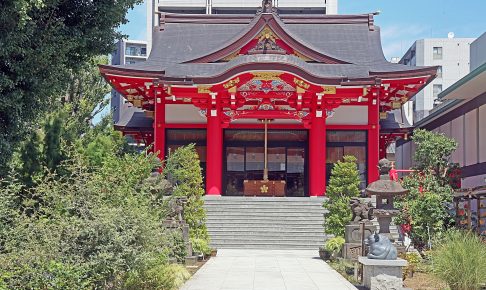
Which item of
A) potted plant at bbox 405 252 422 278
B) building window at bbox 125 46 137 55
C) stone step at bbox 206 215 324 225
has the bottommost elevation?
potted plant at bbox 405 252 422 278

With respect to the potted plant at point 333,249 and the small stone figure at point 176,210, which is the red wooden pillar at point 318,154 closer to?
the potted plant at point 333,249

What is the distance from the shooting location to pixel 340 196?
1766 centimetres

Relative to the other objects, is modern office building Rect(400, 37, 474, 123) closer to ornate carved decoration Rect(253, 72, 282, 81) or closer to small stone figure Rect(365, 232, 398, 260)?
ornate carved decoration Rect(253, 72, 282, 81)

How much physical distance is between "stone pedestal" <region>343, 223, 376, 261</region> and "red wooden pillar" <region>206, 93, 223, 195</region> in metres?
10.2

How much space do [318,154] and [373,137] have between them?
2879 millimetres

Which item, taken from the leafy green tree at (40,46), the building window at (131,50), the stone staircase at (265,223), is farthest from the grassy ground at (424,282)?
the building window at (131,50)

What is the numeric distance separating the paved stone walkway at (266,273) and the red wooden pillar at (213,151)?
21.8 feet

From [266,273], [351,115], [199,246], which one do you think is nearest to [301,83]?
[351,115]

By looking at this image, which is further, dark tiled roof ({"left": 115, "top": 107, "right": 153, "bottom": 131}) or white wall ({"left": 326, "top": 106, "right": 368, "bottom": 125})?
dark tiled roof ({"left": 115, "top": 107, "right": 153, "bottom": 131})

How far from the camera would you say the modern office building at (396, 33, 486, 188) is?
20078 mm

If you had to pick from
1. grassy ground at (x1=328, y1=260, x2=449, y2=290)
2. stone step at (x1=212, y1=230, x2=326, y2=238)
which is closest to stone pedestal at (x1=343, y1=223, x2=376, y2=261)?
grassy ground at (x1=328, y1=260, x2=449, y2=290)

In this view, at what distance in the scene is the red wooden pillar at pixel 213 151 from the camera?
82.9 ft

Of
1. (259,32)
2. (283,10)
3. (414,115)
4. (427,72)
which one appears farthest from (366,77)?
(283,10)

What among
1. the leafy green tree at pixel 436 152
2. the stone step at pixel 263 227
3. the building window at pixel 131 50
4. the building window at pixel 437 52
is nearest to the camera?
the leafy green tree at pixel 436 152
